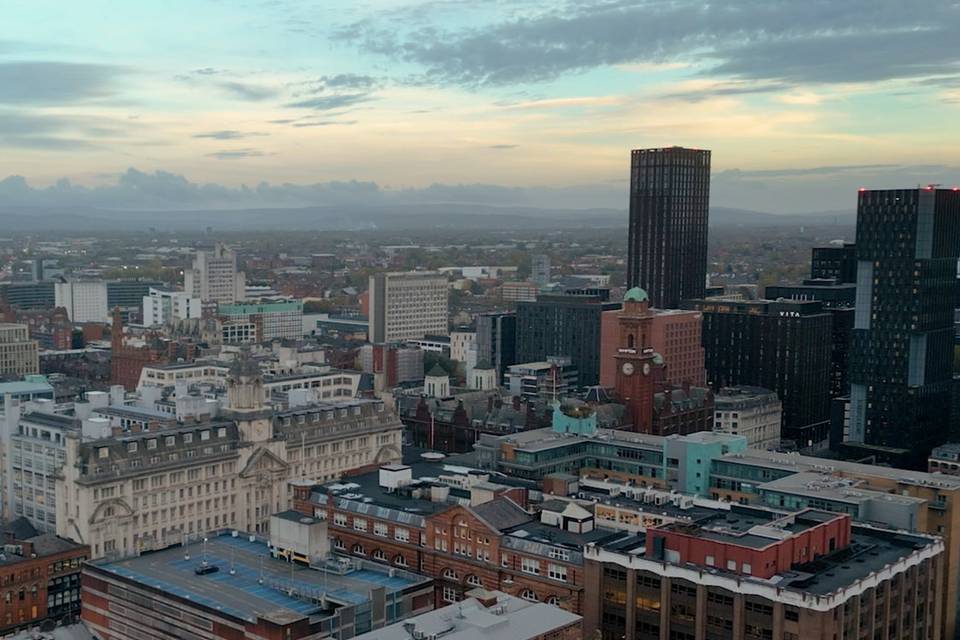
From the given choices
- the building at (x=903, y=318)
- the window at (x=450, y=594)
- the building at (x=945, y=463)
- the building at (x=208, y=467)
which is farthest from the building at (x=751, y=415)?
the window at (x=450, y=594)

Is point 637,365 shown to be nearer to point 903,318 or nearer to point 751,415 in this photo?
point 751,415

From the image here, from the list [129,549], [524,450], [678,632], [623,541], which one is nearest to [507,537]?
[623,541]

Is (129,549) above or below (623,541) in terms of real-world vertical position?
below

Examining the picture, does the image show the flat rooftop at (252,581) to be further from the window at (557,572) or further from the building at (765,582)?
the building at (765,582)

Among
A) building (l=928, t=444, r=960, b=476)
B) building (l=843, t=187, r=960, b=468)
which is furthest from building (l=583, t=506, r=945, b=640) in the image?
building (l=843, t=187, r=960, b=468)

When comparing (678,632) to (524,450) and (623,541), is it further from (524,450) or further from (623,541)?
(524,450)

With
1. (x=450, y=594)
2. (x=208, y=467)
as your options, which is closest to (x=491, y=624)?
(x=450, y=594)

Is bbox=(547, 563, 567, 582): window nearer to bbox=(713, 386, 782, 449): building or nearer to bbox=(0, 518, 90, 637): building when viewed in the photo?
bbox=(0, 518, 90, 637): building
